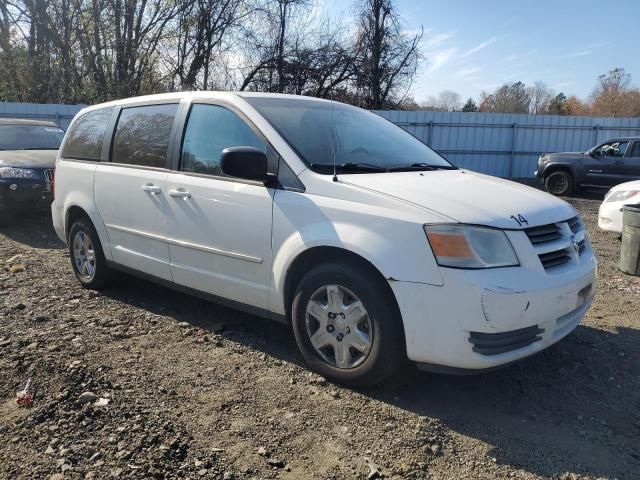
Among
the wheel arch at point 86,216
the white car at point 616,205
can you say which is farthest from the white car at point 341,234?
the white car at point 616,205

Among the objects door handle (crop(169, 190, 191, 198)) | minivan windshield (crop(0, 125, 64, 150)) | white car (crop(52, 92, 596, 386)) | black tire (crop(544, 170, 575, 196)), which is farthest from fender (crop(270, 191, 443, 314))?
black tire (crop(544, 170, 575, 196))

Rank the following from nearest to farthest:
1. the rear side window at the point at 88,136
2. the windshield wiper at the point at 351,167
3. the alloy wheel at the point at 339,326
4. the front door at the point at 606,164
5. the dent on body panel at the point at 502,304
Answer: the dent on body panel at the point at 502,304 → the alloy wheel at the point at 339,326 → the windshield wiper at the point at 351,167 → the rear side window at the point at 88,136 → the front door at the point at 606,164

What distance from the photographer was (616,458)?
8.68ft

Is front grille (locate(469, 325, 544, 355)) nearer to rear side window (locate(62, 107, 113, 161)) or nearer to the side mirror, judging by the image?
the side mirror

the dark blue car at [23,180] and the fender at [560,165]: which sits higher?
the fender at [560,165]

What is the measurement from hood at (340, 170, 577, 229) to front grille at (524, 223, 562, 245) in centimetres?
3

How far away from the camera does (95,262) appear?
5.02 meters

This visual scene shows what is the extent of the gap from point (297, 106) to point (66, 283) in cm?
315

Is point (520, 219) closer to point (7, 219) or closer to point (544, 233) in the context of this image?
point (544, 233)

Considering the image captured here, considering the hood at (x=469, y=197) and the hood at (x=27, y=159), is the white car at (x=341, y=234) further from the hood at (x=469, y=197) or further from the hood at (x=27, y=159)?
the hood at (x=27, y=159)

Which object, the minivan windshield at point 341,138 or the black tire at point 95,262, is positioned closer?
the minivan windshield at point 341,138

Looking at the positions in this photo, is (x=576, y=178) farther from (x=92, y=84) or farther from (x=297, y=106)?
(x=92, y=84)

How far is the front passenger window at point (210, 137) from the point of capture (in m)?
3.74

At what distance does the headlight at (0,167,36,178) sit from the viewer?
25.7 ft
